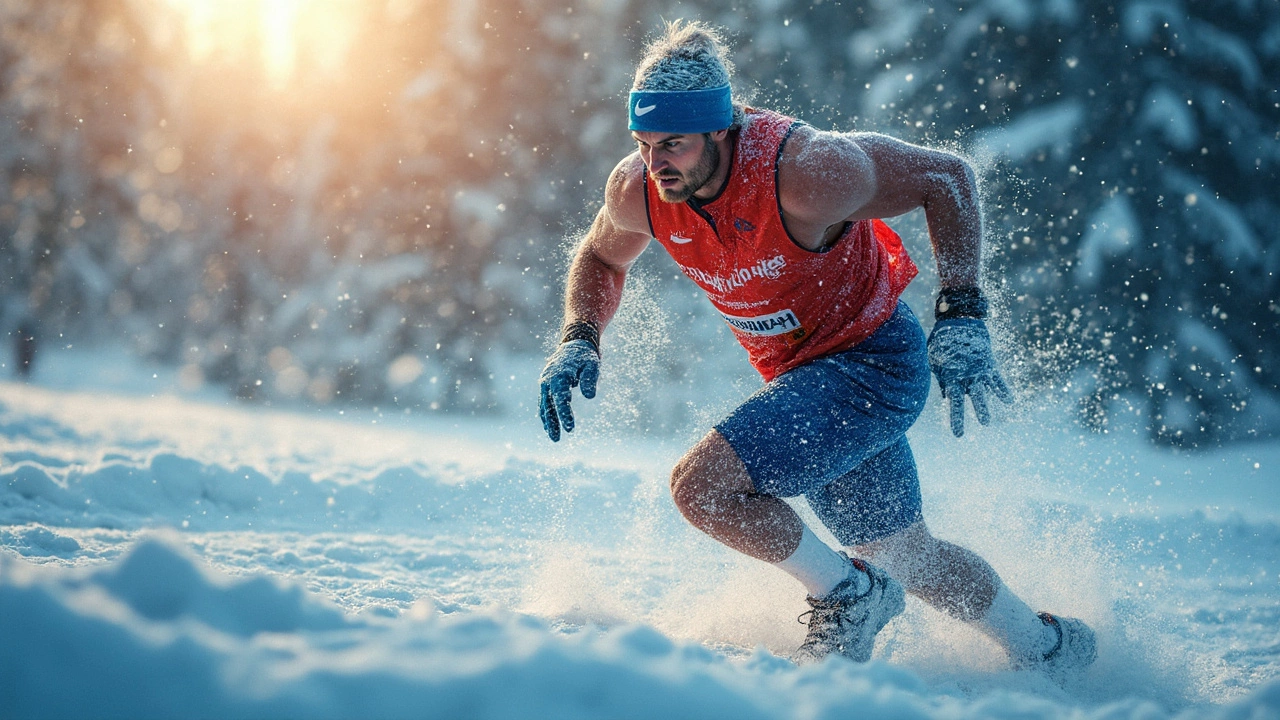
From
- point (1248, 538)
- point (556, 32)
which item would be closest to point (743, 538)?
point (1248, 538)

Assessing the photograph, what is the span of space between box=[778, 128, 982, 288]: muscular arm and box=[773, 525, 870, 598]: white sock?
81 centimetres

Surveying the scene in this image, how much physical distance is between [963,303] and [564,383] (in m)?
1.16

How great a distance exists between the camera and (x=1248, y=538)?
4.79 m

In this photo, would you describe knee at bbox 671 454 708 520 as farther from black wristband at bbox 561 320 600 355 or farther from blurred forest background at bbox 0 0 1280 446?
blurred forest background at bbox 0 0 1280 446

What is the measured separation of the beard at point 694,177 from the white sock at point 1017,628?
1.47 metres

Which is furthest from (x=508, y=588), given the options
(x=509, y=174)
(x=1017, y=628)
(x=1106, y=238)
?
(x=509, y=174)

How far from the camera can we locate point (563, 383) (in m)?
2.55

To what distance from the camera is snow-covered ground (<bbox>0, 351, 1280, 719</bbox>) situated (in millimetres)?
1064

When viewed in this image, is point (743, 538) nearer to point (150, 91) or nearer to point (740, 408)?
point (740, 408)

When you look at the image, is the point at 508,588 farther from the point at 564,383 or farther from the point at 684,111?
the point at 684,111

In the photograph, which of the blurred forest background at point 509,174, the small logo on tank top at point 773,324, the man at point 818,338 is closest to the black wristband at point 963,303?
the man at point 818,338

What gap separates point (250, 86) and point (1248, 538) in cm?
1662

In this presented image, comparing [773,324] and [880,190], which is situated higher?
[880,190]

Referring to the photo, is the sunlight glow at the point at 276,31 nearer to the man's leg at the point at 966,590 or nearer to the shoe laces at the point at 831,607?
the man's leg at the point at 966,590
